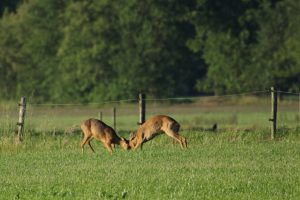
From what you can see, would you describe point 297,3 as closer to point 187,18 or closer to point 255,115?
point 187,18

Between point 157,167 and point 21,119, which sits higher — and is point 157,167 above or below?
below

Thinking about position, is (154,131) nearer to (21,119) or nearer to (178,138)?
(178,138)

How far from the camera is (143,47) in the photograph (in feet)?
226

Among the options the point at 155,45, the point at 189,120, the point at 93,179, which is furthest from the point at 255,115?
the point at 93,179

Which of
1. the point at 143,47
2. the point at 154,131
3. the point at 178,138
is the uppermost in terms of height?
the point at 143,47

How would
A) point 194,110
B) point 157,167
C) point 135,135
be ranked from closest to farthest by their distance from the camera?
point 157,167
point 135,135
point 194,110

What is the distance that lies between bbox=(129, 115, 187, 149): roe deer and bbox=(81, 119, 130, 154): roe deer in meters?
0.27

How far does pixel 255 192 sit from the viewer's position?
20.9m

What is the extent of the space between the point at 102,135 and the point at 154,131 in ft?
4.24

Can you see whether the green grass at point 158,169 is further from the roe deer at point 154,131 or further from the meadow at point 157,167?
the roe deer at point 154,131

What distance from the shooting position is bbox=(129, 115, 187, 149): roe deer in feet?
98.0

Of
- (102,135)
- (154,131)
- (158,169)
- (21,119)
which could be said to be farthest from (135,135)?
(158,169)

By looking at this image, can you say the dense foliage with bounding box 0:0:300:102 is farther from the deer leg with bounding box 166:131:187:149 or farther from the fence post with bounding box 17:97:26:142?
the deer leg with bounding box 166:131:187:149

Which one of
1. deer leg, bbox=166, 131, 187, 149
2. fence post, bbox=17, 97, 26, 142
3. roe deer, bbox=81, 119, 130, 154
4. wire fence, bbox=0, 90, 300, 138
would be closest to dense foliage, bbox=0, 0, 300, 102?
wire fence, bbox=0, 90, 300, 138
